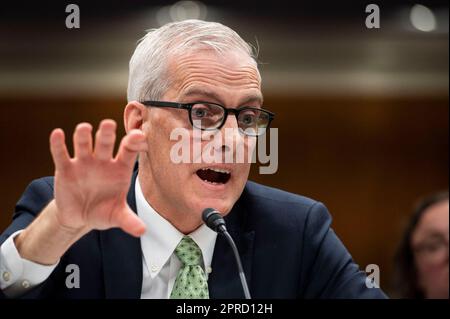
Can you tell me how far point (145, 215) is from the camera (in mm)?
1789

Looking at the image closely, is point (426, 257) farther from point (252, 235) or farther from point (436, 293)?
point (252, 235)

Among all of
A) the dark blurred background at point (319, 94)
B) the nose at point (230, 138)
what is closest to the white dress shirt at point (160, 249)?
the nose at point (230, 138)

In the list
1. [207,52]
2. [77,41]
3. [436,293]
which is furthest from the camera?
[77,41]

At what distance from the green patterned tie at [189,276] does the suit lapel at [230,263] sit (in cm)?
3

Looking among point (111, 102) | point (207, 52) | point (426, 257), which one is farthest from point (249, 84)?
point (111, 102)

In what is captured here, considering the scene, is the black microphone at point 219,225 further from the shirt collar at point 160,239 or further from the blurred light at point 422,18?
the blurred light at point 422,18

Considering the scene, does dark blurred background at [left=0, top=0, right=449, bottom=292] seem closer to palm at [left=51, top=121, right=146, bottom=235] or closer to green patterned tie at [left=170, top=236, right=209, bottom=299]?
green patterned tie at [left=170, top=236, right=209, bottom=299]

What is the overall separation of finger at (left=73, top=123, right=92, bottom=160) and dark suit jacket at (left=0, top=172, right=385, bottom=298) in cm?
42

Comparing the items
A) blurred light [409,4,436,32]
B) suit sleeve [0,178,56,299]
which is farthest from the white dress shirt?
blurred light [409,4,436,32]

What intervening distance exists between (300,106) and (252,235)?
4.01 m

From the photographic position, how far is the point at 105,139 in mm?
1271

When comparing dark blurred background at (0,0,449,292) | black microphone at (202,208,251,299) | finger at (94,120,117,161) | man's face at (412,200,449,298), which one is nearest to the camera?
finger at (94,120,117,161)

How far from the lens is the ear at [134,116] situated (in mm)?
1747

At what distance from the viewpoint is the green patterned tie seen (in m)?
1.66
